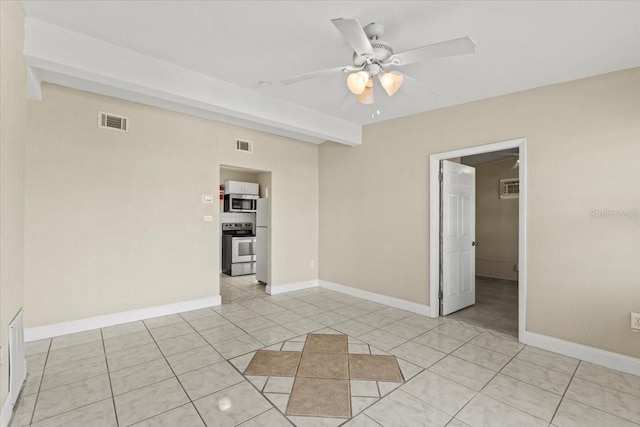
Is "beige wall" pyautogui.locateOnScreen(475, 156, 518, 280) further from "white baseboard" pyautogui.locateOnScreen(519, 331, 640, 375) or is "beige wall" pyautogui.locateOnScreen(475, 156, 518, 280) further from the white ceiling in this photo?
the white ceiling

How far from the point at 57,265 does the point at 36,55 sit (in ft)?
7.02

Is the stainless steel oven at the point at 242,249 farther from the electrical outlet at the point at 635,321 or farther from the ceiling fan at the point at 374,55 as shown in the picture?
the electrical outlet at the point at 635,321

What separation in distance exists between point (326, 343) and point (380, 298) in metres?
1.75

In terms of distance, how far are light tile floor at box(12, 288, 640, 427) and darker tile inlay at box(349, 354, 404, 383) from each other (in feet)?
0.30

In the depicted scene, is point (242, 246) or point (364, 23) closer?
point (364, 23)

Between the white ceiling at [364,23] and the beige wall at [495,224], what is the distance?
12.4 ft

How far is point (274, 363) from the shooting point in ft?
8.95

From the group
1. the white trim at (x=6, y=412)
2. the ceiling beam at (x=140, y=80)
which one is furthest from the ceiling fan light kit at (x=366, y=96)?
the white trim at (x=6, y=412)

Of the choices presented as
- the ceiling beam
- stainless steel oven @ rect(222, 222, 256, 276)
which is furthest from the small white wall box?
stainless steel oven @ rect(222, 222, 256, 276)

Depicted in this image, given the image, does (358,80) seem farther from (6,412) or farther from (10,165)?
(6,412)

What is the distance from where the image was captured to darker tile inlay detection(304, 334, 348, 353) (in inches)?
118

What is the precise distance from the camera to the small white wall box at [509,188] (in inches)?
247

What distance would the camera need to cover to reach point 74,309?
133 inches

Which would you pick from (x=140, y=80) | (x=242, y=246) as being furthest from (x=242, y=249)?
(x=140, y=80)
